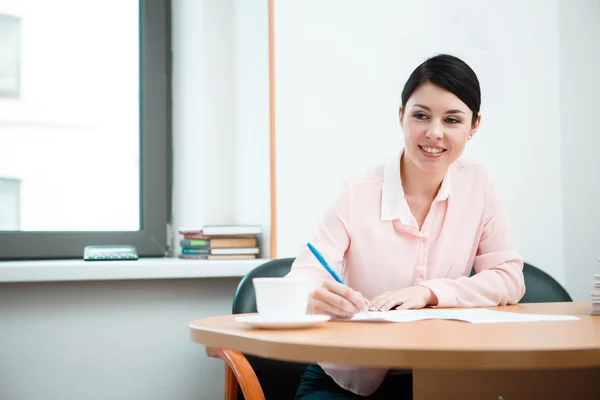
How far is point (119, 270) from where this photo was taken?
2.48m

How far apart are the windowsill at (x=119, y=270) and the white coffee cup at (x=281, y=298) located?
1.42 m

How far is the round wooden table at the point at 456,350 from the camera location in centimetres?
87

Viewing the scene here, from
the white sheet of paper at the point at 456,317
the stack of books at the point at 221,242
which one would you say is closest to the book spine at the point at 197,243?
the stack of books at the point at 221,242

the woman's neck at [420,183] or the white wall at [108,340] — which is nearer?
the woman's neck at [420,183]

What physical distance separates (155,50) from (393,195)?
1670 mm

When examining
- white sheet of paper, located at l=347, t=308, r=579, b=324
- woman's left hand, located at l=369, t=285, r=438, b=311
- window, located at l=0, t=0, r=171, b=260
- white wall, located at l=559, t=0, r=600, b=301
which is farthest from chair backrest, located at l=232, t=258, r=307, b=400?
white wall, located at l=559, t=0, r=600, b=301

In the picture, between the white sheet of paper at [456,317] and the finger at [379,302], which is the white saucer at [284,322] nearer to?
the white sheet of paper at [456,317]

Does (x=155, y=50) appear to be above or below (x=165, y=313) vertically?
above

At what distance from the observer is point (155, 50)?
121 inches

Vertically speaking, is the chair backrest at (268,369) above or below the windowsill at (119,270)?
below

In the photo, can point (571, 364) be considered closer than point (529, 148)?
Yes

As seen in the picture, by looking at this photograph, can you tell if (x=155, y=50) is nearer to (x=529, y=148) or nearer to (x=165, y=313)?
(x=165, y=313)

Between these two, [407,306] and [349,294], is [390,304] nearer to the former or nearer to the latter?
[407,306]

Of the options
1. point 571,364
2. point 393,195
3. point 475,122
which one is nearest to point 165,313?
point 393,195
